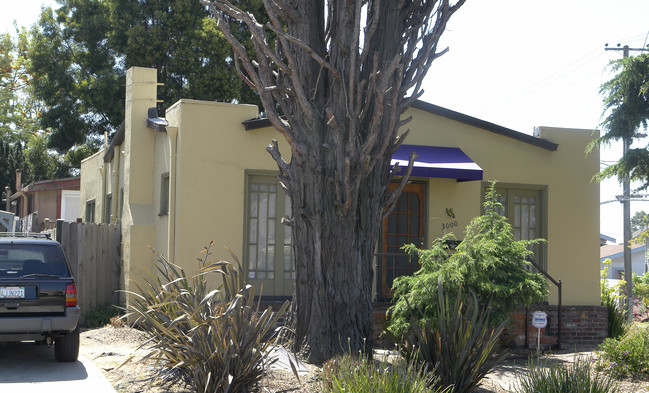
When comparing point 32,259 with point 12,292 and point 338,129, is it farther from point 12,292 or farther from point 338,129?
point 338,129

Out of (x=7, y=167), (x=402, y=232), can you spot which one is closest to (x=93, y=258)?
(x=402, y=232)

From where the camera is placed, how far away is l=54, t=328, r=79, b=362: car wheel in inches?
348

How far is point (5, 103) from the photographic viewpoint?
126ft

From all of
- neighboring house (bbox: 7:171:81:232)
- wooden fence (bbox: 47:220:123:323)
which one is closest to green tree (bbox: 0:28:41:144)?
neighboring house (bbox: 7:171:81:232)

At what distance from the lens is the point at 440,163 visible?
12.4m

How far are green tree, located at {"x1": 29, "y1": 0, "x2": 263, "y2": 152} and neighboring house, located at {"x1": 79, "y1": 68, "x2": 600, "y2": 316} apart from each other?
10.2 m

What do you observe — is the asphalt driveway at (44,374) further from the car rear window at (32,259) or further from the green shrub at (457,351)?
the green shrub at (457,351)

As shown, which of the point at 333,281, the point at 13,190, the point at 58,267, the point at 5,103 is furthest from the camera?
the point at 5,103

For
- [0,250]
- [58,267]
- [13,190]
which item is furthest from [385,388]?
[13,190]

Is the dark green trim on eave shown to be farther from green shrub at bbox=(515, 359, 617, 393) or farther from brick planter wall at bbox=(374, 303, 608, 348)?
green shrub at bbox=(515, 359, 617, 393)

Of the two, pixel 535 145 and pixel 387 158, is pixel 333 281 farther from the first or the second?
pixel 535 145

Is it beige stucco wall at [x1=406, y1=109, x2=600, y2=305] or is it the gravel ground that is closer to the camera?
the gravel ground

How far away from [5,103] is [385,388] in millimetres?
37045

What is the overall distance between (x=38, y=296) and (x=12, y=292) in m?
0.28
